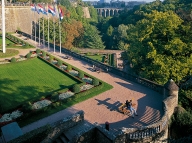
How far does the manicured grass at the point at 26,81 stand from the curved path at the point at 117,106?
3559 mm

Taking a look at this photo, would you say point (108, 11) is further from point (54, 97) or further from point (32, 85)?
point (54, 97)

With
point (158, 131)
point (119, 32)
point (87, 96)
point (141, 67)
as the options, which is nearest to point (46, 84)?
point (87, 96)

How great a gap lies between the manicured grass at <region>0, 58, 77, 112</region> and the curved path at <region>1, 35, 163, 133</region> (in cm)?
356

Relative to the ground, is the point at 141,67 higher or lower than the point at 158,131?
higher

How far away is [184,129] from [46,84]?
12107 mm

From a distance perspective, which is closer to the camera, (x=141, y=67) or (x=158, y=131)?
(x=158, y=131)

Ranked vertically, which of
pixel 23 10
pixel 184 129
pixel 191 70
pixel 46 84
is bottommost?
pixel 184 129

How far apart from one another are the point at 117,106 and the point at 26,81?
30.5ft

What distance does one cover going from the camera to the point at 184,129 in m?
15.5

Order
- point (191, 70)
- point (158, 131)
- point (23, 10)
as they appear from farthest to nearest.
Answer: point (23, 10)
point (191, 70)
point (158, 131)

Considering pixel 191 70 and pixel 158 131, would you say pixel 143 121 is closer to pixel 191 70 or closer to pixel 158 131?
pixel 158 131

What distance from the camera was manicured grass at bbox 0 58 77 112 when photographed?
1850 cm

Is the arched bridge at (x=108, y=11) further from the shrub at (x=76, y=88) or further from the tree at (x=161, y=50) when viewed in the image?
the shrub at (x=76, y=88)

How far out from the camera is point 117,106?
17.4 m
